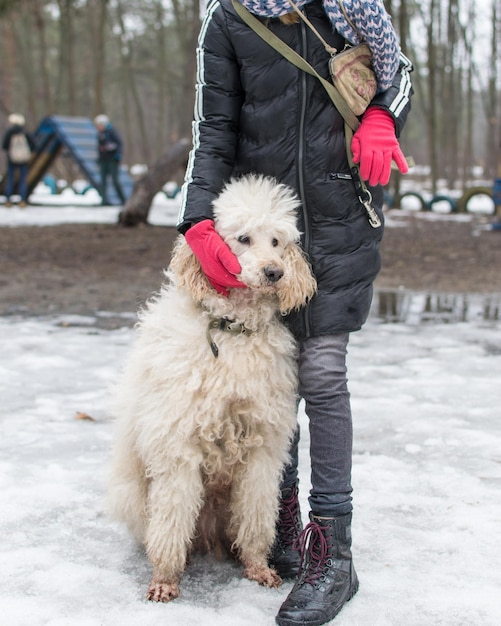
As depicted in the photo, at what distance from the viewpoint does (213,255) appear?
97.4 inches

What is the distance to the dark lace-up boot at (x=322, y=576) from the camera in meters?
2.43

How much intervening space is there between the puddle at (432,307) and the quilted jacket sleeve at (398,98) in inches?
166

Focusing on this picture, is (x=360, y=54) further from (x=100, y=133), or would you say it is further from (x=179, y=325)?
(x=100, y=133)

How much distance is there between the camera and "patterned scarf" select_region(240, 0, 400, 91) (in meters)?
2.47

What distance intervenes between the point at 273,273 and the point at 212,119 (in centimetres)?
58

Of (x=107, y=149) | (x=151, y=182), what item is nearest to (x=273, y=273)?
(x=151, y=182)

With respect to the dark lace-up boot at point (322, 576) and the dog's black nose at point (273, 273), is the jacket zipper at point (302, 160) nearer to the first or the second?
the dog's black nose at point (273, 273)

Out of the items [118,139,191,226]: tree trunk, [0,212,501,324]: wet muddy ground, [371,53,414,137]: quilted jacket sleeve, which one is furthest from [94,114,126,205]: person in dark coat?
[371,53,414,137]: quilted jacket sleeve

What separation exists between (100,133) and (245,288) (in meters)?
15.8

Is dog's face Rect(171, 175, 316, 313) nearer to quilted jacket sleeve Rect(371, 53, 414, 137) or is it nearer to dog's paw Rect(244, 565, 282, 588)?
quilted jacket sleeve Rect(371, 53, 414, 137)

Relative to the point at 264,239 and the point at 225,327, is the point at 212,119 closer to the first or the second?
the point at 264,239

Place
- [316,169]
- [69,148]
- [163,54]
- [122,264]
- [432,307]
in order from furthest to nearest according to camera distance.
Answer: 1. [163,54]
2. [69,148]
3. [122,264]
4. [432,307]
5. [316,169]

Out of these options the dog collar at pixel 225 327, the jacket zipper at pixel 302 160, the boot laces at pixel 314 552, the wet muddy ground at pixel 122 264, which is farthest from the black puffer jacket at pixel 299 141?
the wet muddy ground at pixel 122 264

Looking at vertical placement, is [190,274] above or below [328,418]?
above
